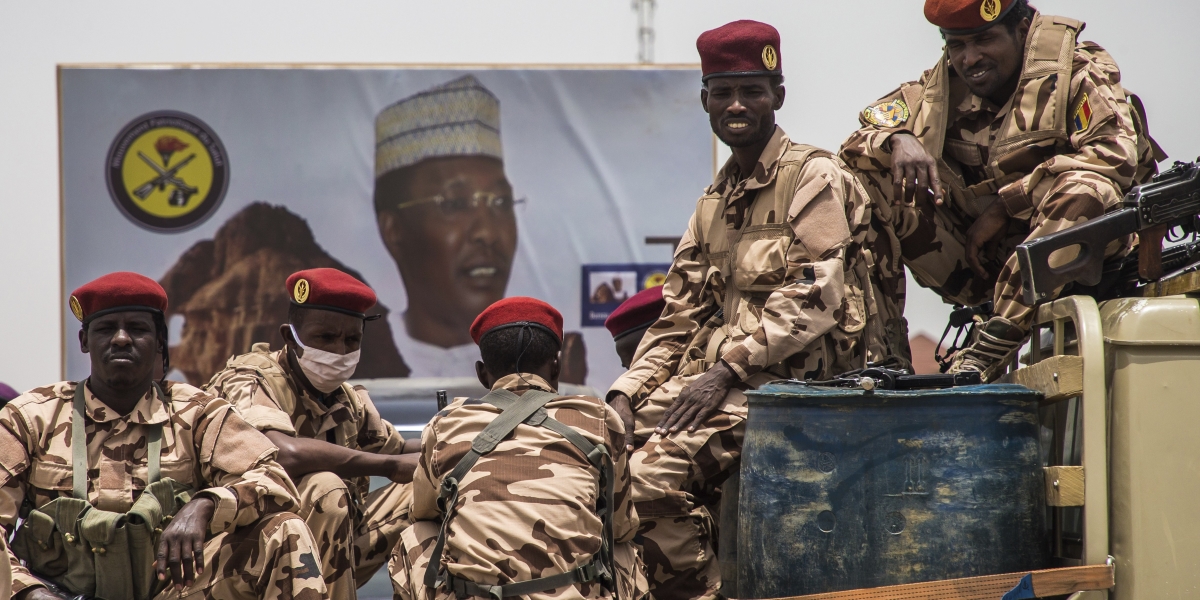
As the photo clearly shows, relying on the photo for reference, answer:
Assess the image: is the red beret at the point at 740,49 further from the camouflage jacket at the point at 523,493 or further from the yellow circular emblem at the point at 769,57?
the camouflage jacket at the point at 523,493

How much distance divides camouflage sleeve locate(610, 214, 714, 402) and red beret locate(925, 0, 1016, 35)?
1.16 meters

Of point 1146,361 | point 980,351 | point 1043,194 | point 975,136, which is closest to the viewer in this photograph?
point 1146,361

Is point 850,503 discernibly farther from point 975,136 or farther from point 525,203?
point 525,203

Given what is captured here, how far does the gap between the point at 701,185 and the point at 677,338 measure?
17.0 feet

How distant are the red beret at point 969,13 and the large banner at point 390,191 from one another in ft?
17.7

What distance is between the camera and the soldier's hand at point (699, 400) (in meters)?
3.61

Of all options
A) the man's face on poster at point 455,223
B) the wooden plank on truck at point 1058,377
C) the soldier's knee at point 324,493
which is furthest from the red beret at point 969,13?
the man's face on poster at point 455,223

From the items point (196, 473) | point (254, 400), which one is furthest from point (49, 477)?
point (254, 400)

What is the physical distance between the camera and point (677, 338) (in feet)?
13.7

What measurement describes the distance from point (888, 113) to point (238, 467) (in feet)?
8.74

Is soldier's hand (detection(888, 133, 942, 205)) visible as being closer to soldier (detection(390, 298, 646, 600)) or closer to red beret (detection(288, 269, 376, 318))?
soldier (detection(390, 298, 646, 600))

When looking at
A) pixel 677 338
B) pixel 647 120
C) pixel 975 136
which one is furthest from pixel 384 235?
pixel 975 136

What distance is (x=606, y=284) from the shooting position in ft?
29.7

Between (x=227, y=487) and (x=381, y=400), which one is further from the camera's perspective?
(x=381, y=400)
